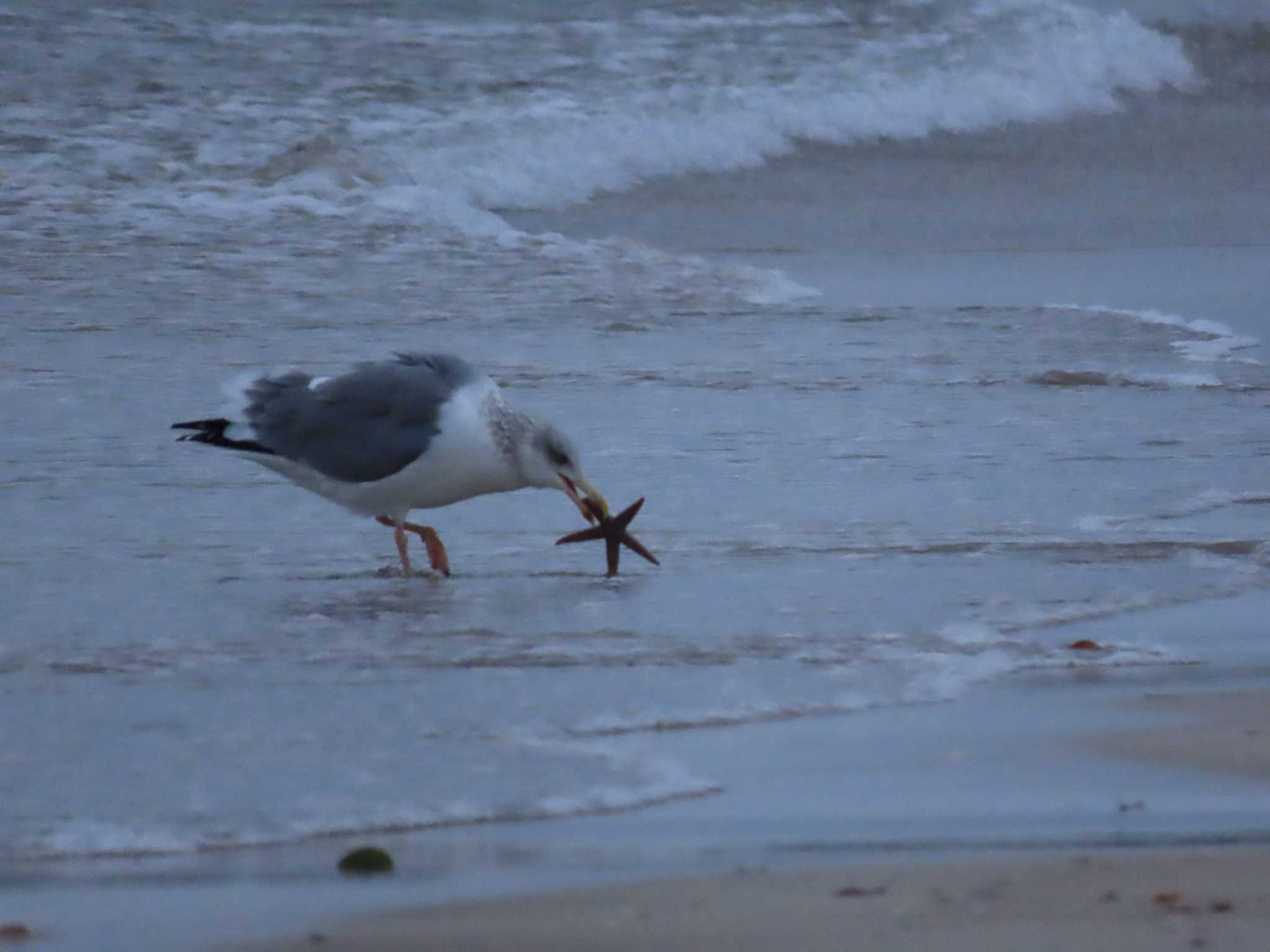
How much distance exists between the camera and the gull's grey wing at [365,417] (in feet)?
17.8

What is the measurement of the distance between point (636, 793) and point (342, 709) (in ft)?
2.35

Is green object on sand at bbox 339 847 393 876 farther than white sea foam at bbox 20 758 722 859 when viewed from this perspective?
No

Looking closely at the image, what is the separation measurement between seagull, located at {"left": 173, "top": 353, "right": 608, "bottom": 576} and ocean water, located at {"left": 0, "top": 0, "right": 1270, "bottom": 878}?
17cm

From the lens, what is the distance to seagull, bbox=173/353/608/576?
541 centimetres

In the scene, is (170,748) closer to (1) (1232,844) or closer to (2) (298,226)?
(1) (1232,844)

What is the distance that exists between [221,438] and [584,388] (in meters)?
2.13

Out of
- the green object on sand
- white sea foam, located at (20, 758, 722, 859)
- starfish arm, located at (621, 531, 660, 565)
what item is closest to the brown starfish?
starfish arm, located at (621, 531, 660, 565)

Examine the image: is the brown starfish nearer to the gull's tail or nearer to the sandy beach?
the gull's tail

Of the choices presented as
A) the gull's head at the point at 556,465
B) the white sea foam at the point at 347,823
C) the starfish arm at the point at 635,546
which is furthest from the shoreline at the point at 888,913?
the gull's head at the point at 556,465

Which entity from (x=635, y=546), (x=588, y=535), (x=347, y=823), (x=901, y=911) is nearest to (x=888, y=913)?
(x=901, y=911)

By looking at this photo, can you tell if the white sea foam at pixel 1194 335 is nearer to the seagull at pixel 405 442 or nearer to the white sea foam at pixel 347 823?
the seagull at pixel 405 442

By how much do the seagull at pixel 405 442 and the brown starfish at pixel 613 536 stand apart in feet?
0.15

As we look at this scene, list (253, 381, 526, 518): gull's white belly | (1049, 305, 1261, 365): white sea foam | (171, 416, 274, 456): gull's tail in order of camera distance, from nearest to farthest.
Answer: (253, 381, 526, 518): gull's white belly → (171, 416, 274, 456): gull's tail → (1049, 305, 1261, 365): white sea foam

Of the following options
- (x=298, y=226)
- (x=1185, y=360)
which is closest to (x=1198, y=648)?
(x=1185, y=360)
